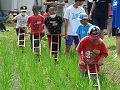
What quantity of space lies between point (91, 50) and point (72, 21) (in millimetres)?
2225

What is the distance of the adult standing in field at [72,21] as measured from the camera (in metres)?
7.55

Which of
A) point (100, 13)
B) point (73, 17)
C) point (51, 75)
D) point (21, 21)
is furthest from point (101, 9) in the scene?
point (51, 75)

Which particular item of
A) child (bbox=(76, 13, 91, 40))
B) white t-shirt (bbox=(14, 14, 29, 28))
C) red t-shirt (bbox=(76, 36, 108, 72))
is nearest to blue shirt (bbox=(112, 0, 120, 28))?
child (bbox=(76, 13, 91, 40))

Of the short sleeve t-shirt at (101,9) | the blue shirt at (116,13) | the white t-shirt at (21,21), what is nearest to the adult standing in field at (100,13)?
the short sleeve t-shirt at (101,9)

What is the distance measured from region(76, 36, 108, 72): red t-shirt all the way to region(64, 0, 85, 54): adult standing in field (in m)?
2.09

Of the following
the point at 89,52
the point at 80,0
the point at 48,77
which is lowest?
the point at 48,77

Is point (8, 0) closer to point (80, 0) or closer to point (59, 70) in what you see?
point (80, 0)

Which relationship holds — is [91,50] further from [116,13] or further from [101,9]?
[101,9]

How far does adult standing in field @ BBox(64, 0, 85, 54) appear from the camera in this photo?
7.55 meters

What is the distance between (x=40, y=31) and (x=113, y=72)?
114 inches

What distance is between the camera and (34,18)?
Answer: 8570 mm

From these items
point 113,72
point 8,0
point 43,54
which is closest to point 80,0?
point 43,54

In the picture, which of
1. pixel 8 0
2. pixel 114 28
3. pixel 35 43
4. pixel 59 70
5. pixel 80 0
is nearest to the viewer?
pixel 59 70

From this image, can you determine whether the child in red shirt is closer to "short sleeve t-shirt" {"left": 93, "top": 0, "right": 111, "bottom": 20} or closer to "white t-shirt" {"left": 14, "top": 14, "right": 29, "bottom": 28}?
"short sleeve t-shirt" {"left": 93, "top": 0, "right": 111, "bottom": 20}
